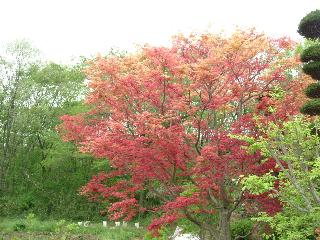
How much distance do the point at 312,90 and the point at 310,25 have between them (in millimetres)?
2106

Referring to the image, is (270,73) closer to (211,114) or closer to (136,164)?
(211,114)

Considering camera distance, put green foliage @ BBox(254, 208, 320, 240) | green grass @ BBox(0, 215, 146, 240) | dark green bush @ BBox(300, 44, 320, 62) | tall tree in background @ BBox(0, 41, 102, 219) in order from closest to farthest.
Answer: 1. green foliage @ BBox(254, 208, 320, 240)
2. dark green bush @ BBox(300, 44, 320, 62)
3. green grass @ BBox(0, 215, 146, 240)
4. tall tree in background @ BBox(0, 41, 102, 219)

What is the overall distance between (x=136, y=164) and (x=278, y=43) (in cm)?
450

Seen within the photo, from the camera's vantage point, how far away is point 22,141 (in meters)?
28.7

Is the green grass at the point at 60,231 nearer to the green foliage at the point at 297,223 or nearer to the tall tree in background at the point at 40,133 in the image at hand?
the tall tree in background at the point at 40,133

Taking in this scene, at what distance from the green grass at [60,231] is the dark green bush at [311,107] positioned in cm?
1036

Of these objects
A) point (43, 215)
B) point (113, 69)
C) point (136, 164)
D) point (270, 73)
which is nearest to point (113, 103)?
point (113, 69)

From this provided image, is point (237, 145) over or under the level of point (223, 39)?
under

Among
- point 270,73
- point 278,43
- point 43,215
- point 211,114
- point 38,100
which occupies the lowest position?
point 43,215

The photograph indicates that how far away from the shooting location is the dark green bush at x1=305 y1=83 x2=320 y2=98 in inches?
434

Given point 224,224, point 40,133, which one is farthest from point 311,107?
point 40,133

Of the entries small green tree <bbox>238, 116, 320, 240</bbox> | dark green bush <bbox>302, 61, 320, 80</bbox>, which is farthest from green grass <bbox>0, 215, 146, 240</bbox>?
small green tree <bbox>238, 116, 320, 240</bbox>

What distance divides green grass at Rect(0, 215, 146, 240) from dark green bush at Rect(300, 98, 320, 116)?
34.0 ft

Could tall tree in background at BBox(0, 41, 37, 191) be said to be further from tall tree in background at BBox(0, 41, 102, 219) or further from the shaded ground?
the shaded ground
